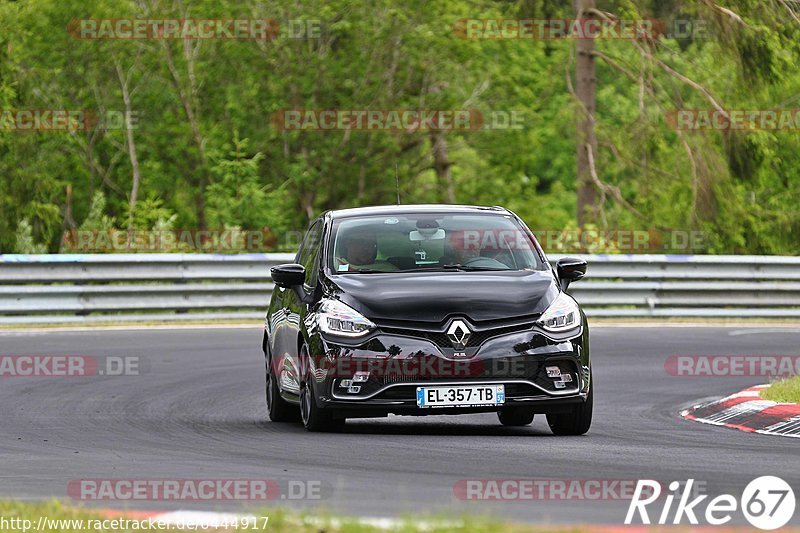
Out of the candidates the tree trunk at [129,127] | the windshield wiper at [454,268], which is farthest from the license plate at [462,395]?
the tree trunk at [129,127]

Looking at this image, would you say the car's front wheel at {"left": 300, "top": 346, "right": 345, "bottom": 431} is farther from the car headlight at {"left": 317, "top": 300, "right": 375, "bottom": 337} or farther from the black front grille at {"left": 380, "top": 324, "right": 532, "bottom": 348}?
the black front grille at {"left": 380, "top": 324, "right": 532, "bottom": 348}

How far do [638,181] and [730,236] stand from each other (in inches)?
114

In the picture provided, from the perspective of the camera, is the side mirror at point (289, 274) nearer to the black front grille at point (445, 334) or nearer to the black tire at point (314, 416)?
the black tire at point (314, 416)

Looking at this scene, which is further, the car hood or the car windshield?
the car windshield

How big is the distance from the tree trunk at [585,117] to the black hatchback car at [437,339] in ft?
81.9

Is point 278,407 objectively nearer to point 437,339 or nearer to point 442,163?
point 437,339

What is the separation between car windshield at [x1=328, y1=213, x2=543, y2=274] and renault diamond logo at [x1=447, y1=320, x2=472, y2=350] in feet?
3.22

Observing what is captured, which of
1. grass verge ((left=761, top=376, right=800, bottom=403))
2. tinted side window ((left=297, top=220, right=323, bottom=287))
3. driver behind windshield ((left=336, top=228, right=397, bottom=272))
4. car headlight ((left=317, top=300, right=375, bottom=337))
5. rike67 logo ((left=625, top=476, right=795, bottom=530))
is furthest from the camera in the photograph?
grass verge ((left=761, top=376, right=800, bottom=403))

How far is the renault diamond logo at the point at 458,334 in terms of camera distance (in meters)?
11.0

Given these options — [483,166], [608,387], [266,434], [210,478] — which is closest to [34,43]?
[483,166]

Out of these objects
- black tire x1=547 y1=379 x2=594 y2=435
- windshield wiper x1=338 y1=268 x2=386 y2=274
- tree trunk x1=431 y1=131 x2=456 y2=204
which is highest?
windshield wiper x1=338 y1=268 x2=386 y2=274

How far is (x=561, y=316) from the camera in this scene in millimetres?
11320

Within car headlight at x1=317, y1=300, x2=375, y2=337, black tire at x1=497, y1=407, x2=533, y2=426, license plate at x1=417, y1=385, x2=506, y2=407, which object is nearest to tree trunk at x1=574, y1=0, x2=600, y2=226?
black tire at x1=497, y1=407, x2=533, y2=426

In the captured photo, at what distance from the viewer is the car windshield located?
39.5 ft
